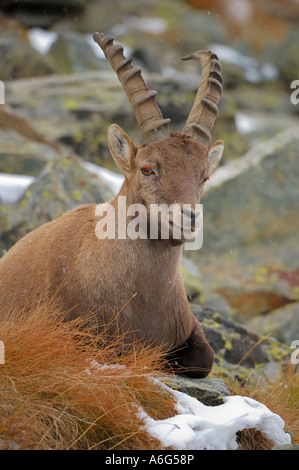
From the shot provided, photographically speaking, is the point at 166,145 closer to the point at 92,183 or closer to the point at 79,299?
the point at 79,299

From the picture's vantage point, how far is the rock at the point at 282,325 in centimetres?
1164

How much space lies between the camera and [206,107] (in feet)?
23.1

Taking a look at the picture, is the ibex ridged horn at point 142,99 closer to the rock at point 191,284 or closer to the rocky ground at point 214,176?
the rocky ground at point 214,176

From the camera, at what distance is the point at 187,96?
20312 mm

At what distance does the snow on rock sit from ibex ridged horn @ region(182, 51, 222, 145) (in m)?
2.92

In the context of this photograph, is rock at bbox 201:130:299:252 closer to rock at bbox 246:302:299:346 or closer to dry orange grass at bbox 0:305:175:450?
rock at bbox 246:302:299:346

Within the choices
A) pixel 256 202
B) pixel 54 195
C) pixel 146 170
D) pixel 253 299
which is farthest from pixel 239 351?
pixel 256 202

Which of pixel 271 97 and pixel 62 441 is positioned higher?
pixel 271 97

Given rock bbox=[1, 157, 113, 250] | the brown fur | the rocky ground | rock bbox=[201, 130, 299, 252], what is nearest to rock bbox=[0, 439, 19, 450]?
the brown fur

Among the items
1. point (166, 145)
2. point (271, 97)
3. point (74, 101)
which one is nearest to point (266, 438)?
point (166, 145)

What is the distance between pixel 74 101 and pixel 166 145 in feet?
44.8

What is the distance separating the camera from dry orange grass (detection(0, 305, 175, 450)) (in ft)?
16.2

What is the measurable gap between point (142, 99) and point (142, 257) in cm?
179
